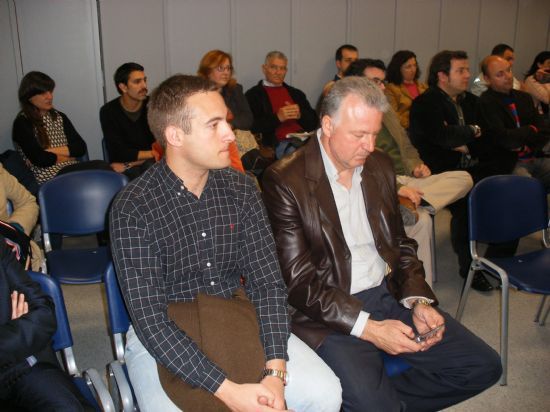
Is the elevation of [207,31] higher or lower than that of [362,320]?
higher

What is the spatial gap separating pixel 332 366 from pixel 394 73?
424cm

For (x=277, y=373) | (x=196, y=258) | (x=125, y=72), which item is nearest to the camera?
(x=277, y=373)

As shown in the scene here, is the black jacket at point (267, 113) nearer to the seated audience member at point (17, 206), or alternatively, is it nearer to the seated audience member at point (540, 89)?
the seated audience member at point (540, 89)

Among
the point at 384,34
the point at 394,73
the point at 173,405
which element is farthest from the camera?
the point at 384,34

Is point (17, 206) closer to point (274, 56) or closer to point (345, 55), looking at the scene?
point (274, 56)

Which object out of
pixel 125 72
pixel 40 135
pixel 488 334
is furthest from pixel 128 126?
pixel 488 334

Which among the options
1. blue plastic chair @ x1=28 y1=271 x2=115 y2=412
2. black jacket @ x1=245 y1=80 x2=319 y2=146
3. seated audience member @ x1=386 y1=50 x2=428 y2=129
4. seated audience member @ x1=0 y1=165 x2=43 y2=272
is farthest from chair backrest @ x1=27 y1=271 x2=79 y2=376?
seated audience member @ x1=386 y1=50 x2=428 y2=129

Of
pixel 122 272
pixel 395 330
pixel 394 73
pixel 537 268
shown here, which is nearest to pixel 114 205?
pixel 122 272

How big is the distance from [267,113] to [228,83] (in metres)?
0.59

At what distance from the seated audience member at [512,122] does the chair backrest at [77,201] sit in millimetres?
2919

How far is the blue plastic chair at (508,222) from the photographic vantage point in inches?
102

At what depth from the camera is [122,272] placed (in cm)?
156

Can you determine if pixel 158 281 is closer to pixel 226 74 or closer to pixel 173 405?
pixel 173 405

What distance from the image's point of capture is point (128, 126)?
459 cm
